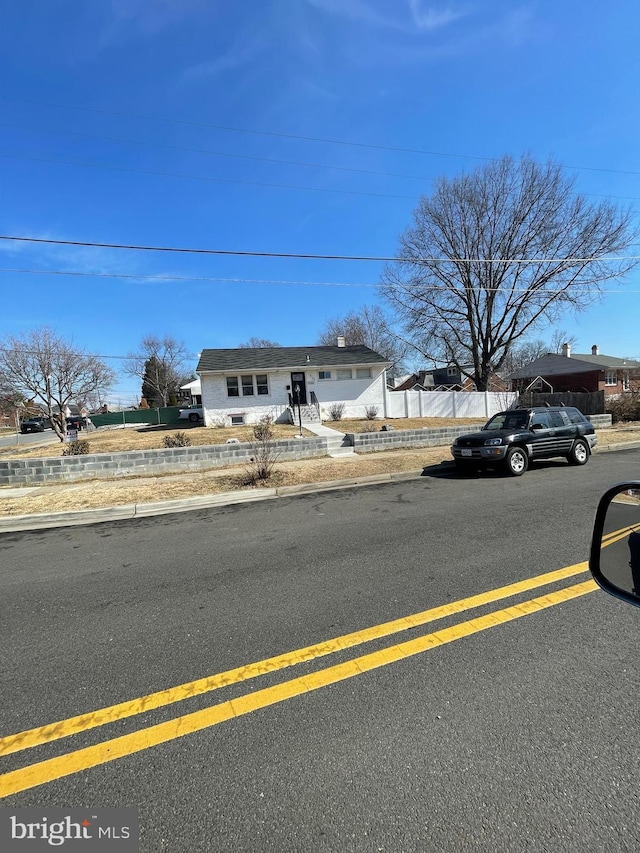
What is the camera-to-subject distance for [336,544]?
5242mm

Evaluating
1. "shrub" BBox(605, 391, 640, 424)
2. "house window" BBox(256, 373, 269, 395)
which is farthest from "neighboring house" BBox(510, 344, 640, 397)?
"house window" BBox(256, 373, 269, 395)

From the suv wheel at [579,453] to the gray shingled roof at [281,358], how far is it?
15.9 m

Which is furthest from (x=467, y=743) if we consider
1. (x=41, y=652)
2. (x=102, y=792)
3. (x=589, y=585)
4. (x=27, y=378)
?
(x=27, y=378)

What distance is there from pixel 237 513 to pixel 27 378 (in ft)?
49.1

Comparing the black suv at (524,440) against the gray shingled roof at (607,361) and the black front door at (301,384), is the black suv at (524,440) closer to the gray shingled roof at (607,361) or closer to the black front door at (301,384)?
the black front door at (301,384)

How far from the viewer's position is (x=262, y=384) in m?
25.0

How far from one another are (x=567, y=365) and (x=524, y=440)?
36763 millimetres

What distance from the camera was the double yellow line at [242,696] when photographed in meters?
2.04

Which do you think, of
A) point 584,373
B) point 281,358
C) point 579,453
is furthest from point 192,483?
point 584,373

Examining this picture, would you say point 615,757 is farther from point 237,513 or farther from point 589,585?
point 237,513

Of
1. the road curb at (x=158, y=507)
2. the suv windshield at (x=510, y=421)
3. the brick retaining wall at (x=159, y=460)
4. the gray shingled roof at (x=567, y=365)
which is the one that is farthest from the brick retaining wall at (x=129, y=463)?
the gray shingled roof at (x=567, y=365)

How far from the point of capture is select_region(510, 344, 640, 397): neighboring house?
37.9 m

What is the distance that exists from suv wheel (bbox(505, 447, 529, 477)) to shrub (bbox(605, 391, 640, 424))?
1565 cm

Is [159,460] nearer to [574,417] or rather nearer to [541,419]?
[541,419]
